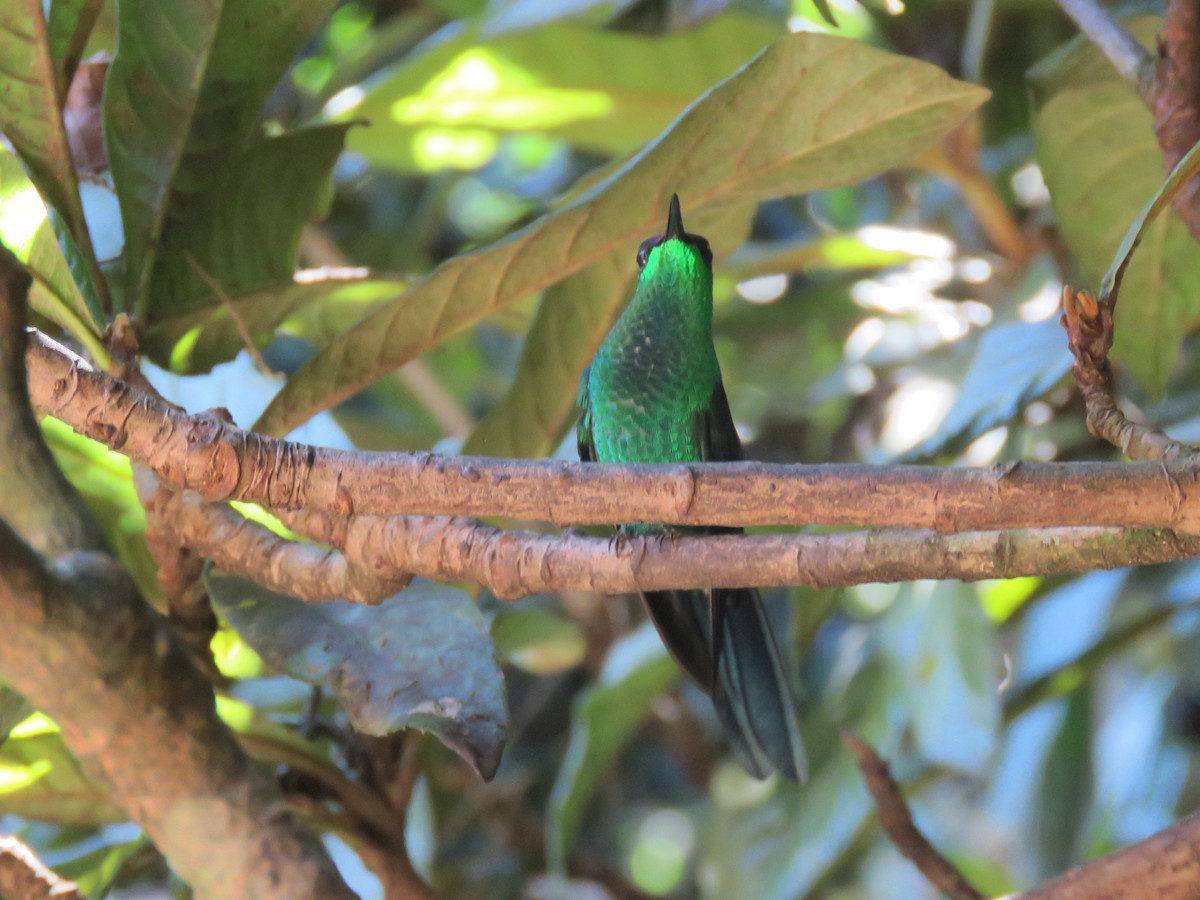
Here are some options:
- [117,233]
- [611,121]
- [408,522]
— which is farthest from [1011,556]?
[611,121]

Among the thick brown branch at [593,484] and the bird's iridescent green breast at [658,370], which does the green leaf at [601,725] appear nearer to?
the bird's iridescent green breast at [658,370]

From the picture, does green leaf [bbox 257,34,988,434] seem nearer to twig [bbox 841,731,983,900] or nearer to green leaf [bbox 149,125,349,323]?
green leaf [bbox 149,125,349,323]

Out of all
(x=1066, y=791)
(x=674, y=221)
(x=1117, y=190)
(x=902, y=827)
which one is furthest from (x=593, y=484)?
(x=1066, y=791)

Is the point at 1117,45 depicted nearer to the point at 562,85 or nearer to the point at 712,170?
the point at 712,170

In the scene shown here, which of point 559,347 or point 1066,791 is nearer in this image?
point 559,347

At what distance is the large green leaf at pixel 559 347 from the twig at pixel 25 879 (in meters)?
0.70

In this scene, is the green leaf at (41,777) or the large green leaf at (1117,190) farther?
the large green leaf at (1117,190)

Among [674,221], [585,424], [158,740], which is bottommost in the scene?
[585,424]

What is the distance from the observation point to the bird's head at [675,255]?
141cm

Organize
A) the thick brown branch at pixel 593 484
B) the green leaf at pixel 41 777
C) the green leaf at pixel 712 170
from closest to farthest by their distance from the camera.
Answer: the thick brown branch at pixel 593 484, the green leaf at pixel 712 170, the green leaf at pixel 41 777

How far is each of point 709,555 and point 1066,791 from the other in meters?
1.75

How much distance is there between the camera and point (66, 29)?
4.31 ft

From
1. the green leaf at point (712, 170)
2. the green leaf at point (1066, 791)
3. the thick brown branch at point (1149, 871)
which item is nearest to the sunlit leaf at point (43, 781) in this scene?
the green leaf at point (712, 170)

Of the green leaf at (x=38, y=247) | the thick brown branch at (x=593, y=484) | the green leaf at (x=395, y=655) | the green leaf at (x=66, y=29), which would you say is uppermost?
the green leaf at (x=66, y=29)
